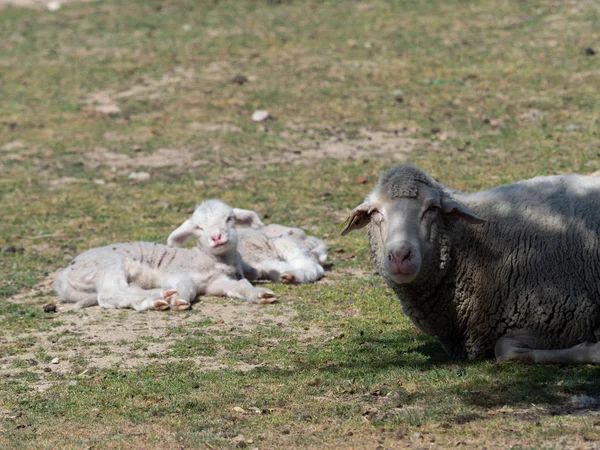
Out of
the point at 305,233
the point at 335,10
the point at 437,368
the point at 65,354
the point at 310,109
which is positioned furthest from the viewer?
the point at 335,10

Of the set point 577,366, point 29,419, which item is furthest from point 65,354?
point 577,366

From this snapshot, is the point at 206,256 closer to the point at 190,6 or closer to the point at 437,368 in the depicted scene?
the point at 437,368

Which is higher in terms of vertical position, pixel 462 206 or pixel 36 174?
pixel 462 206

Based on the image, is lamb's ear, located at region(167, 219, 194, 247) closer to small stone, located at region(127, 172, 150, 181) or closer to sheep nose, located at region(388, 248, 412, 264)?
sheep nose, located at region(388, 248, 412, 264)

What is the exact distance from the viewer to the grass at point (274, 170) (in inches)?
256

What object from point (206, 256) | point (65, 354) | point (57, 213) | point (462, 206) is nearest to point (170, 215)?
point (57, 213)

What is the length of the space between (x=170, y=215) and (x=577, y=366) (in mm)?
7584

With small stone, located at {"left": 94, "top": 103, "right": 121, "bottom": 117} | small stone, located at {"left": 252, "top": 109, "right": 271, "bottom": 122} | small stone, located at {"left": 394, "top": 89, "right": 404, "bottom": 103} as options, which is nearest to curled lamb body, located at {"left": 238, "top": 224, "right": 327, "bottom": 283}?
small stone, located at {"left": 252, "top": 109, "right": 271, "bottom": 122}

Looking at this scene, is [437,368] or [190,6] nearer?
[437,368]

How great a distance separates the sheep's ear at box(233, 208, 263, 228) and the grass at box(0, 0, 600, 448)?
106 centimetres

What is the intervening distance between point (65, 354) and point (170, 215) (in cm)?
541

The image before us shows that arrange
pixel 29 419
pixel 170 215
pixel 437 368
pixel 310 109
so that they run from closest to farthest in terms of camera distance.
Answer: pixel 29 419 → pixel 437 368 → pixel 170 215 → pixel 310 109

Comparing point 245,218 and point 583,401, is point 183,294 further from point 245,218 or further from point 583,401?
point 583,401

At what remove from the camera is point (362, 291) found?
10.2 meters
